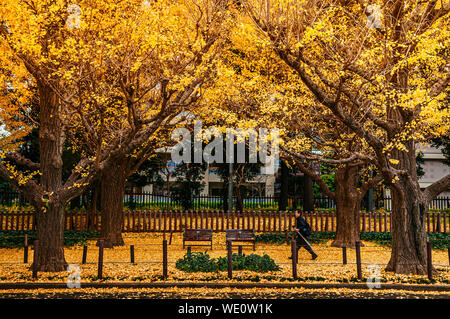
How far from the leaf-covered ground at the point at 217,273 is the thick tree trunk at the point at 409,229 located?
1.55 feet

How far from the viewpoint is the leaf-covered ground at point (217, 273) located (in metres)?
9.99

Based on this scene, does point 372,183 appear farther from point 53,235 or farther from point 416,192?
point 53,235

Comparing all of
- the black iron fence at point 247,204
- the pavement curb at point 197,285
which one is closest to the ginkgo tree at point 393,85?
the pavement curb at point 197,285

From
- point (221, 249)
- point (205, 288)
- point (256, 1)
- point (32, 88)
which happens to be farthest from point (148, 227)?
point (256, 1)

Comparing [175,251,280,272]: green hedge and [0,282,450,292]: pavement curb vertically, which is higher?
[175,251,280,272]: green hedge

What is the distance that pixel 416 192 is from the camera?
1091cm

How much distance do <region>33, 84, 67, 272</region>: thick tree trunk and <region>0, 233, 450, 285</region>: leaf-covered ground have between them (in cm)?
64

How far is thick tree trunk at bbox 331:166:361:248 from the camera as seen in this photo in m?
16.3

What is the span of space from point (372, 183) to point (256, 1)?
911 cm

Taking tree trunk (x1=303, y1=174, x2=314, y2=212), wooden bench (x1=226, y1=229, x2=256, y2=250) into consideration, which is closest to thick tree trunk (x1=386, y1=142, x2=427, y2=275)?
wooden bench (x1=226, y1=229, x2=256, y2=250)

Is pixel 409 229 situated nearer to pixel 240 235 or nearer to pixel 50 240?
pixel 240 235
